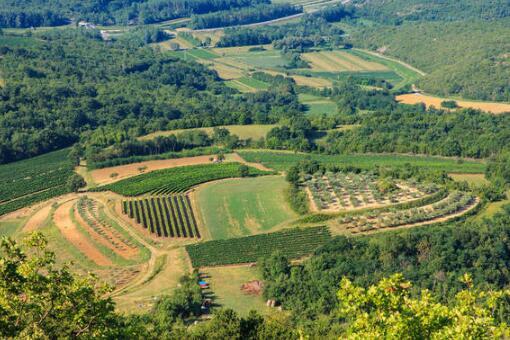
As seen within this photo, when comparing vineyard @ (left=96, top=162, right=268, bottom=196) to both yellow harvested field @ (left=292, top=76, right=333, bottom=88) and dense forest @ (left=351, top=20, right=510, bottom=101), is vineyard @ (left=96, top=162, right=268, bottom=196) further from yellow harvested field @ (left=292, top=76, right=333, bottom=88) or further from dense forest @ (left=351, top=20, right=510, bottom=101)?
dense forest @ (left=351, top=20, right=510, bottom=101)

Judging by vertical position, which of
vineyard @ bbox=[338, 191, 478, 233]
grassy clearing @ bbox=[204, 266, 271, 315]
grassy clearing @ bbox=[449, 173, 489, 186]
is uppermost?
vineyard @ bbox=[338, 191, 478, 233]

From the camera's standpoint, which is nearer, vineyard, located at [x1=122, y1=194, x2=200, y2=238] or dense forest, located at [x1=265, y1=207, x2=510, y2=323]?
dense forest, located at [x1=265, y1=207, x2=510, y2=323]

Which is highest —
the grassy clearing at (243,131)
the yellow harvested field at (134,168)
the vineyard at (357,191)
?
the grassy clearing at (243,131)

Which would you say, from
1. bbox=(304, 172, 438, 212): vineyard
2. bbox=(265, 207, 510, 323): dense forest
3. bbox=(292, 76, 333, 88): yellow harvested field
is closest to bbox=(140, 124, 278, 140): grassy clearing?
bbox=(304, 172, 438, 212): vineyard

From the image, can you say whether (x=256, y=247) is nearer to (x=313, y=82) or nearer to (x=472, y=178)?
(x=472, y=178)

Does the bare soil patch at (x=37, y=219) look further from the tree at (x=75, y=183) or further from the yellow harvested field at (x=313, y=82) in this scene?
the yellow harvested field at (x=313, y=82)

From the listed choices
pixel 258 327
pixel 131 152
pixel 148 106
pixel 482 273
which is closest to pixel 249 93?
pixel 148 106

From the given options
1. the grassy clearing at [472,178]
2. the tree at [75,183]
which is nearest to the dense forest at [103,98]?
the tree at [75,183]
